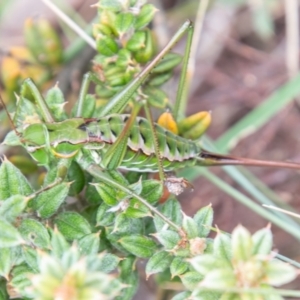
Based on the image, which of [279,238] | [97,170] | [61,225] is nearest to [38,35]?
[97,170]

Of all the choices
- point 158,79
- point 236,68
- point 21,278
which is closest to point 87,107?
point 158,79

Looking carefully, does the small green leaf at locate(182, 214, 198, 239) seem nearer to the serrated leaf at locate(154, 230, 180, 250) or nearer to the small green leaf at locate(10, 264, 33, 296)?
the serrated leaf at locate(154, 230, 180, 250)

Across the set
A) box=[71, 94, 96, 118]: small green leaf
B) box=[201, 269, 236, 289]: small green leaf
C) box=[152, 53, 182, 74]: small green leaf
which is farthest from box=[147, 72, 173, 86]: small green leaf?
box=[201, 269, 236, 289]: small green leaf

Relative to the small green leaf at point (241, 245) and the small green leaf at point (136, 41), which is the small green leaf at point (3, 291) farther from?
the small green leaf at point (136, 41)

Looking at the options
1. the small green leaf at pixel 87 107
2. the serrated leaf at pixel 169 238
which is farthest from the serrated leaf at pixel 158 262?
the small green leaf at pixel 87 107

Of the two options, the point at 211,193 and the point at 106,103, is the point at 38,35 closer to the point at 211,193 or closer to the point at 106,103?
the point at 106,103

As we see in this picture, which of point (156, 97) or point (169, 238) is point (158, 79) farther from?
point (169, 238)
